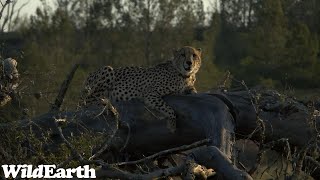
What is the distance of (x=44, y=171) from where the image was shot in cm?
480

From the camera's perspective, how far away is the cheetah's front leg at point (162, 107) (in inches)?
253

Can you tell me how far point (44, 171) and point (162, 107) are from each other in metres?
2.00

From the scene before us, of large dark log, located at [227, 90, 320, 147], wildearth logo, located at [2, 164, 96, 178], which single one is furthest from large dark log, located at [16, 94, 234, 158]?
wildearth logo, located at [2, 164, 96, 178]

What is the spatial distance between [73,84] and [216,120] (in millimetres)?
7653

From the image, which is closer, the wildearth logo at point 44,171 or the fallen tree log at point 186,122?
the wildearth logo at point 44,171

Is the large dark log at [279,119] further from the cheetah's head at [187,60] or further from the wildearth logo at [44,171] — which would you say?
the wildearth logo at [44,171]

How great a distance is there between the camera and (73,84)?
1346 centimetres

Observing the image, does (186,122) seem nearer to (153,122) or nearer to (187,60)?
(153,122)

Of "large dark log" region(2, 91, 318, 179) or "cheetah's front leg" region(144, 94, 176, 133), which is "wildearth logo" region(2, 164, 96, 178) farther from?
"cheetah's front leg" region(144, 94, 176, 133)

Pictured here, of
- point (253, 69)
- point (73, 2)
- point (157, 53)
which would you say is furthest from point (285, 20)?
point (73, 2)

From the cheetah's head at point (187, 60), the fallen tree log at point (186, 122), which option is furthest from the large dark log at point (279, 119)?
the cheetah's head at point (187, 60)

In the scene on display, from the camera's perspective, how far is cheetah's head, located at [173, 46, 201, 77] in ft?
23.3

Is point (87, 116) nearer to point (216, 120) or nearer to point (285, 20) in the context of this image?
point (216, 120)

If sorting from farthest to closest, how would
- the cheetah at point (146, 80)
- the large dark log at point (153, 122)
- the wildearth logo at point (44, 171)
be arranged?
the cheetah at point (146, 80)
the large dark log at point (153, 122)
the wildearth logo at point (44, 171)
